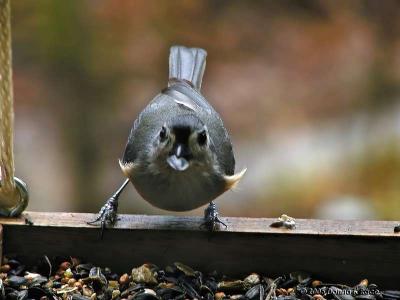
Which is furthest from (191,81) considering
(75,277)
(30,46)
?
(30,46)

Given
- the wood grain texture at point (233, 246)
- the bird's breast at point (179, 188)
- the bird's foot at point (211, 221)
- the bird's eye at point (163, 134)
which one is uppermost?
the bird's eye at point (163, 134)

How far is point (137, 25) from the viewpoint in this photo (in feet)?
17.8

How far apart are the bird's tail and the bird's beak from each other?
0.97 metres

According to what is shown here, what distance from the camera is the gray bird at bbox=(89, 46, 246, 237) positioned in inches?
126

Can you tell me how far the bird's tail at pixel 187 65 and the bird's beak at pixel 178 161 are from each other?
0.97m

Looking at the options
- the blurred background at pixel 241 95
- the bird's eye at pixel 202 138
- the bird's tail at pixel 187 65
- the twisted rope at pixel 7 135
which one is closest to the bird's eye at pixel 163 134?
the bird's eye at pixel 202 138

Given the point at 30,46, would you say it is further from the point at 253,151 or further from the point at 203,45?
the point at 253,151

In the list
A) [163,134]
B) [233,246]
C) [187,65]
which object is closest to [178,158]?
[163,134]

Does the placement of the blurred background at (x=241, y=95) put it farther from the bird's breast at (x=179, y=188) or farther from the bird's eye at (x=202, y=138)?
the bird's eye at (x=202, y=138)

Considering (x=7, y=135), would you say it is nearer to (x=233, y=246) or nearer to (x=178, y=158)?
(x=178, y=158)

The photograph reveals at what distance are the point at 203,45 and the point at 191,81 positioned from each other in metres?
1.43

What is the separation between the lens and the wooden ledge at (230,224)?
326 centimetres

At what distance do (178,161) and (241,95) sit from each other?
8.11ft

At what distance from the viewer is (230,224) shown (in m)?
3.34
